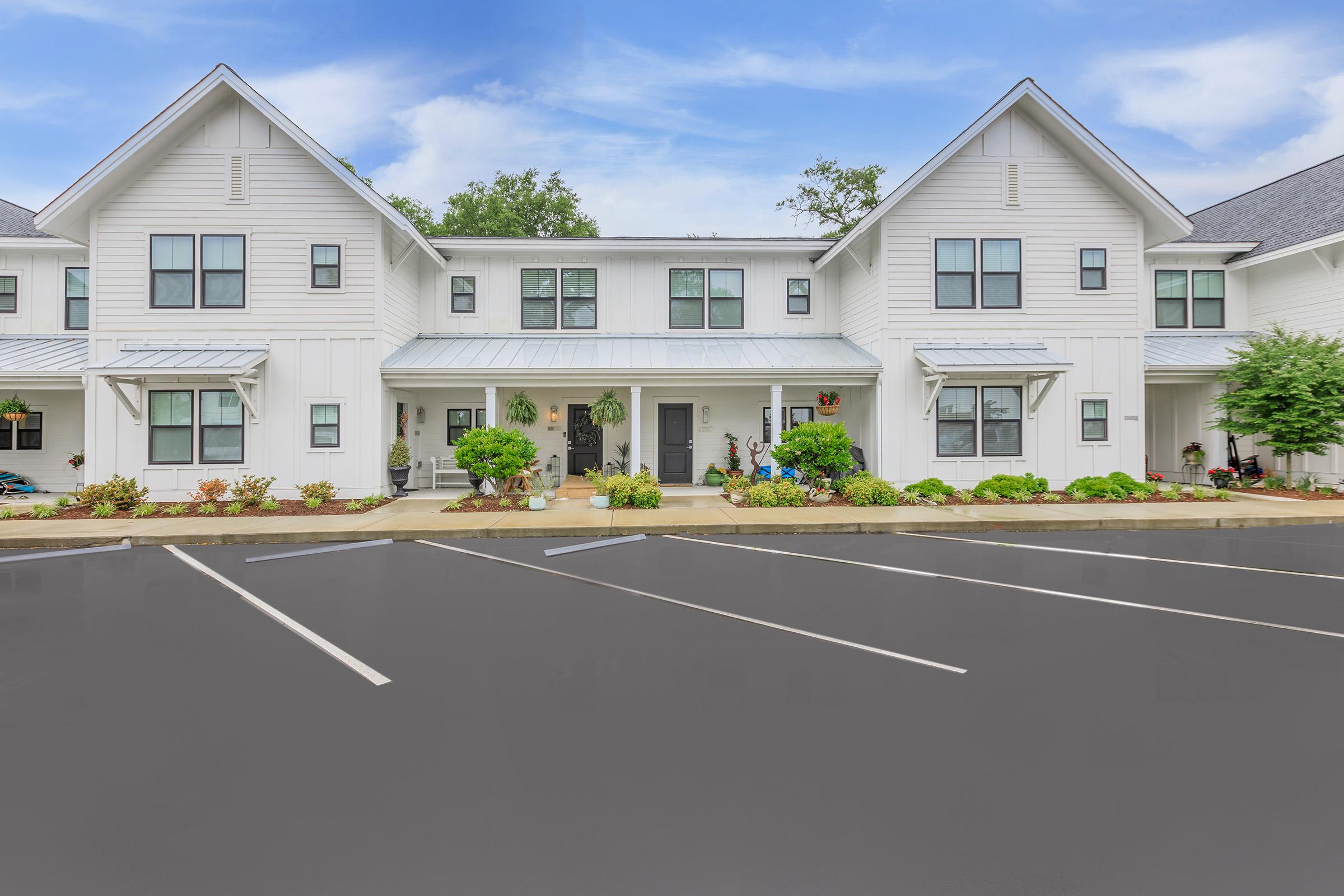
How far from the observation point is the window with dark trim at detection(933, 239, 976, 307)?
14.5 meters

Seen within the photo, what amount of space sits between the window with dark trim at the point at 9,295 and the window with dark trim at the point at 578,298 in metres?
13.4

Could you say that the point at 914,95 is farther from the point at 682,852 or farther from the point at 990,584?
the point at 682,852

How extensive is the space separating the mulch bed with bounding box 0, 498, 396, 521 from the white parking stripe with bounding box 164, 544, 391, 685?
149 inches

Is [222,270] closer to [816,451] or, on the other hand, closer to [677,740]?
[816,451]

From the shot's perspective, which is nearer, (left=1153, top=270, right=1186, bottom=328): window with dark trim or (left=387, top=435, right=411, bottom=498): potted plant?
(left=387, top=435, right=411, bottom=498): potted plant

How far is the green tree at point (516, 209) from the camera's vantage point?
3095 cm

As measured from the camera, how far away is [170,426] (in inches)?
534

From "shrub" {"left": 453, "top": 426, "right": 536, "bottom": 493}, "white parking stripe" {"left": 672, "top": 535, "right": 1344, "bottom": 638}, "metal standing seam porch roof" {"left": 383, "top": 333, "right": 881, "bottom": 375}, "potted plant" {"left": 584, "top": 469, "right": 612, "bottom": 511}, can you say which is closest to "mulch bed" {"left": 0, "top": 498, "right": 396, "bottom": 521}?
"shrub" {"left": 453, "top": 426, "right": 536, "bottom": 493}

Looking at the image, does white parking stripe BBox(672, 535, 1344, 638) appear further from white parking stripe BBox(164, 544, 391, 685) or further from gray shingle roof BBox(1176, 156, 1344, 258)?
gray shingle roof BBox(1176, 156, 1344, 258)

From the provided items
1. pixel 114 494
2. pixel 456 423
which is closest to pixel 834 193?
pixel 456 423

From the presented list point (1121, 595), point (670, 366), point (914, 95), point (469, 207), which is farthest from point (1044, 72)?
point (1121, 595)

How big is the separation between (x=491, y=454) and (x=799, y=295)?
8.94 metres

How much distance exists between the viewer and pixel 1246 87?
2894 cm

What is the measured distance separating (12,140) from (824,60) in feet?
117
